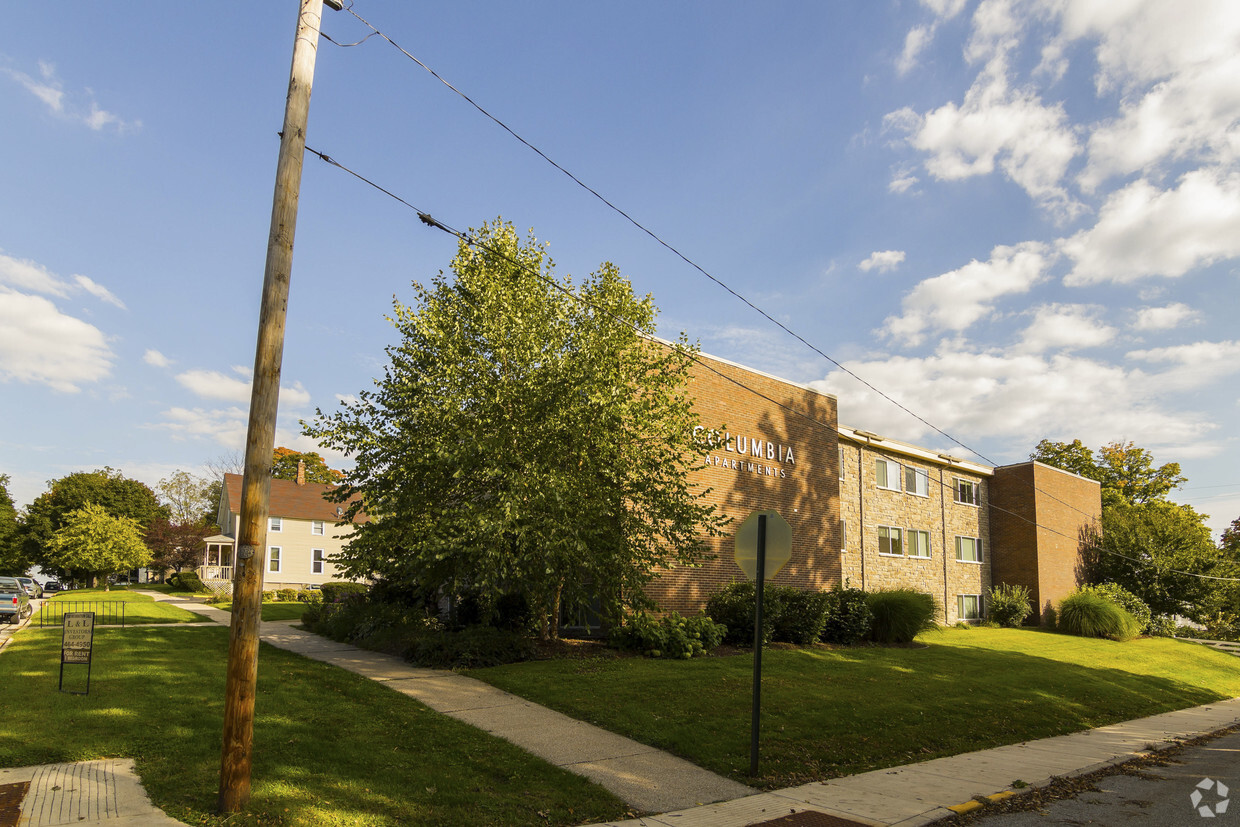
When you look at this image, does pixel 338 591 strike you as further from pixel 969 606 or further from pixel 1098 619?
pixel 1098 619

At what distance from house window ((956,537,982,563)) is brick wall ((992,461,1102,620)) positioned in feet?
4.42

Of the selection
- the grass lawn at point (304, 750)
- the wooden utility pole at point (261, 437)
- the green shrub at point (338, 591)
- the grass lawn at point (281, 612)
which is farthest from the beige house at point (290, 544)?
the wooden utility pole at point (261, 437)

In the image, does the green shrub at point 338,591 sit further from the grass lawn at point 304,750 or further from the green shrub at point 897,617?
→ the green shrub at point 897,617

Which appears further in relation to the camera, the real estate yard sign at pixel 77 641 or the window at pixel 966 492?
the window at pixel 966 492

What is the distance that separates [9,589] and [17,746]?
23.4 m

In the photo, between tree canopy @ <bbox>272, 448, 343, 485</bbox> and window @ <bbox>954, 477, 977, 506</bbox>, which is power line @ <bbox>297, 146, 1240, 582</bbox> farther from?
tree canopy @ <bbox>272, 448, 343, 485</bbox>

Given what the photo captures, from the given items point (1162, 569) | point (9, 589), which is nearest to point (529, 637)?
point (9, 589)

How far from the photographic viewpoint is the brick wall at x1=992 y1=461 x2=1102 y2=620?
35.2 m

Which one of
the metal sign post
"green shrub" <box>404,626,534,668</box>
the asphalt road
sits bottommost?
the asphalt road

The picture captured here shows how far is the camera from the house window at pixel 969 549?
34.8 metres

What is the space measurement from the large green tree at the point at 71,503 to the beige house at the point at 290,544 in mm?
24831

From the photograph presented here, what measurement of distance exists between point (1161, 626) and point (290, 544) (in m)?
48.0

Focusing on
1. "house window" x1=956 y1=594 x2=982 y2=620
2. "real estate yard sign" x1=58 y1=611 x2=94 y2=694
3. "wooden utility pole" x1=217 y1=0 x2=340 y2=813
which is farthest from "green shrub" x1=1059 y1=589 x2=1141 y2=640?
"real estate yard sign" x1=58 y1=611 x2=94 y2=694

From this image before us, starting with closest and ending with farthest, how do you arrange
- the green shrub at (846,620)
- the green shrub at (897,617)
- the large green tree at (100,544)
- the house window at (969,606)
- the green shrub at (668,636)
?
the green shrub at (668,636), the green shrub at (846,620), the green shrub at (897,617), the house window at (969,606), the large green tree at (100,544)
